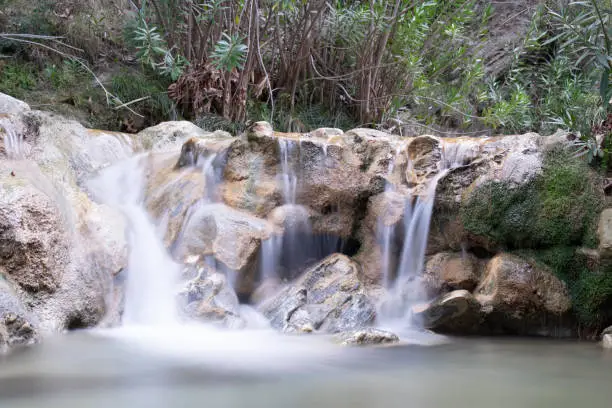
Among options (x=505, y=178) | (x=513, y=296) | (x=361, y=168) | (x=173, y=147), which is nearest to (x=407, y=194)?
(x=361, y=168)

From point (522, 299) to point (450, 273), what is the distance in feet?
2.27

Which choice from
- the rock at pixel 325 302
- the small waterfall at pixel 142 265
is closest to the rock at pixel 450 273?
the rock at pixel 325 302

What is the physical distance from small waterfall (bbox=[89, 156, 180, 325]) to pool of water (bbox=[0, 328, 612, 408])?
0.27 meters

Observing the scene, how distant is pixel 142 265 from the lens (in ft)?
19.2

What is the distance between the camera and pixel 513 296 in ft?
18.3

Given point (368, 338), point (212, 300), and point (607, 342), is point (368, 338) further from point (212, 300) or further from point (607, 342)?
point (607, 342)

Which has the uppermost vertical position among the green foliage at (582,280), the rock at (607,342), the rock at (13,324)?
the green foliage at (582,280)

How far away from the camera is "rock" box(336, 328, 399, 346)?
4.91m

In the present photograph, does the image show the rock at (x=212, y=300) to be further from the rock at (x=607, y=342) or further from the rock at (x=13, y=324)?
the rock at (x=607, y=342)

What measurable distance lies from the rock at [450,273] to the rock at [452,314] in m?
0.26

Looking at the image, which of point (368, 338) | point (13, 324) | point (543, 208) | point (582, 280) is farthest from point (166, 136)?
point (582, 280)

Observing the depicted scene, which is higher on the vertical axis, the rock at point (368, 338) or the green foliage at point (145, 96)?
the green foliage at point (145, 96)

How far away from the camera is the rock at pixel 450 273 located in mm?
5898

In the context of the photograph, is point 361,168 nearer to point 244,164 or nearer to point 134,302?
point 244,164
